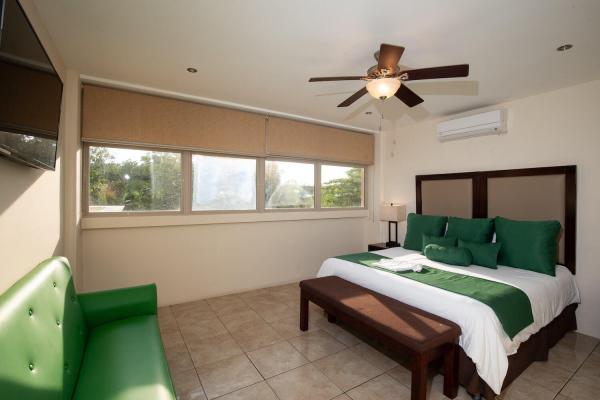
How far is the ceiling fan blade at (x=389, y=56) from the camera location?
1.68 meters

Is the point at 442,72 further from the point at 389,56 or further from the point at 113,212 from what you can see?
the point at 113,212

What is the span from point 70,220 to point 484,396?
3645 millimetres

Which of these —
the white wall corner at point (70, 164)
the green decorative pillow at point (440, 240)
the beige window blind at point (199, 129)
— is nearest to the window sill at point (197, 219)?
the white wall corner at point (70, 164)

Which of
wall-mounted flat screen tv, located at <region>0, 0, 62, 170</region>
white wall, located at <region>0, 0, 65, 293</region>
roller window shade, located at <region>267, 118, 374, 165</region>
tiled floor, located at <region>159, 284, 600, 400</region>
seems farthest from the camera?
roller window shade, located at <region>267, 118, 374, 165</region>

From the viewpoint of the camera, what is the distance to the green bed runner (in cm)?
187

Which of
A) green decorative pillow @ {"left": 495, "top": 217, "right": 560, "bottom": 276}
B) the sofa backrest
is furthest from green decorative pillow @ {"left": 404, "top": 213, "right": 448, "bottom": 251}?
the sofa backrest

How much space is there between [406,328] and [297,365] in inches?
36.9

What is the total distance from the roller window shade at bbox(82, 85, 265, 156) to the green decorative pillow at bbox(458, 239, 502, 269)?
2.78 meters

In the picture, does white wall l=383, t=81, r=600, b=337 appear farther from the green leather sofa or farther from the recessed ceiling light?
the green leather sofa

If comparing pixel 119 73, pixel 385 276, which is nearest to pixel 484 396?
pixel 385 276

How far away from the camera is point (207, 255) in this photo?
11.4ft

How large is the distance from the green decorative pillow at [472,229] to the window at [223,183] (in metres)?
2.62

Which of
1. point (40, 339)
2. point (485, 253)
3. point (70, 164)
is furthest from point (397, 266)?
point (70, 164)

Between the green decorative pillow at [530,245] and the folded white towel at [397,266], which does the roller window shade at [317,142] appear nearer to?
the folded white towel at [397,266]
